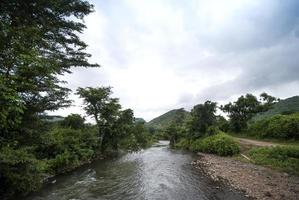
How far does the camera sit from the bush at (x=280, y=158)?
16.0m

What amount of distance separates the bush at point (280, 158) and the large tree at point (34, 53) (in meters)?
15.8

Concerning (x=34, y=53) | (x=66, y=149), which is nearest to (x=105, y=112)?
(x=66, y=149)

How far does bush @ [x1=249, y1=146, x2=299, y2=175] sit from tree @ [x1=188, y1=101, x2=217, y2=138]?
592 inches

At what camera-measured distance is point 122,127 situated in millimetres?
30906

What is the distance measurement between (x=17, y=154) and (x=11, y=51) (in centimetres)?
563

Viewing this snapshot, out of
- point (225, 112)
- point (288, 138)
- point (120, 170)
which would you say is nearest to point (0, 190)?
point (120, 170)

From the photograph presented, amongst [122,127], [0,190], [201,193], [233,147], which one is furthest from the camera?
[122,127]

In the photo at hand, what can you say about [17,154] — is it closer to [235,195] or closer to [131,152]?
[235,195]

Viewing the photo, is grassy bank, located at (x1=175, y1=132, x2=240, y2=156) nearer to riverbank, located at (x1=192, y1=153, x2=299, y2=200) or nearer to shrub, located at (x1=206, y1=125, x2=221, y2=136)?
shrub, located at (x1=206, y1=125, x2=221, y2=136)

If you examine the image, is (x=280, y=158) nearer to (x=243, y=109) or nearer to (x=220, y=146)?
(x=220, y=146)

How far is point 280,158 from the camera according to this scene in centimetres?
1783

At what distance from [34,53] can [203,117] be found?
32.7 meters

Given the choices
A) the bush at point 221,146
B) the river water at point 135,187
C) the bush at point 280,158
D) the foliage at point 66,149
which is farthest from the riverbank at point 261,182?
the foliage at point 66,149

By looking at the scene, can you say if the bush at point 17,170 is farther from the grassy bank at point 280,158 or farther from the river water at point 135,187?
the grassy bank at point 280,158
